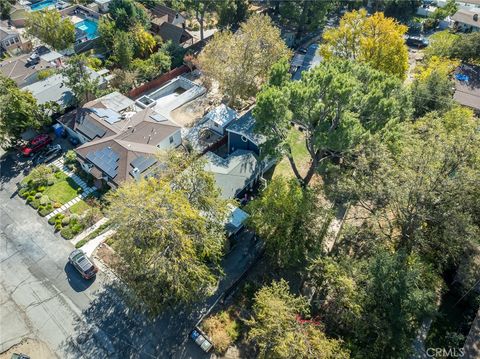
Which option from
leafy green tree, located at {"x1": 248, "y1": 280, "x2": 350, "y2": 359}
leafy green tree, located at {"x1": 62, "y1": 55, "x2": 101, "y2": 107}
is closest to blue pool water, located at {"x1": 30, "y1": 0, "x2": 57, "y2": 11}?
leafy green tree, located at {"x1": 62, "y1": 55, "x2": 101, "y2": 107}

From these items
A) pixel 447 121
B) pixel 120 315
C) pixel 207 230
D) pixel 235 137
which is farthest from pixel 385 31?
pixel 120 315

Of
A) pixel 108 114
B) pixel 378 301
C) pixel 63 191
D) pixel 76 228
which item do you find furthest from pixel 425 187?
Answer: pixel 108 114

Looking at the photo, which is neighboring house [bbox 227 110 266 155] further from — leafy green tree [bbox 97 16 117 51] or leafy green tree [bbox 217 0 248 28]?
leafy green tree [bbox 217 0 248 28]

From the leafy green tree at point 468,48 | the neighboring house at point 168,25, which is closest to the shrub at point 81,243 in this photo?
the neighboring house at point 168,25

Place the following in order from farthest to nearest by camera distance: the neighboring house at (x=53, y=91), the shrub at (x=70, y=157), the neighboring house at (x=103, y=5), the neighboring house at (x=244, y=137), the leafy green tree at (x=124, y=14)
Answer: the neighboring house at (x=103, y=5), the leafy green tree at (x=124, y=14), the neighboring house at (x=53, y=91), the shrub at (x=70, y=157), the neighboring house at (x=244, y=137)

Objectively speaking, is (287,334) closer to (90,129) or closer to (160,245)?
(160,245)

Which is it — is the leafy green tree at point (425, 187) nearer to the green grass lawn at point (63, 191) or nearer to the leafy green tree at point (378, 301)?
the leafy green tree at point (378, 301)
